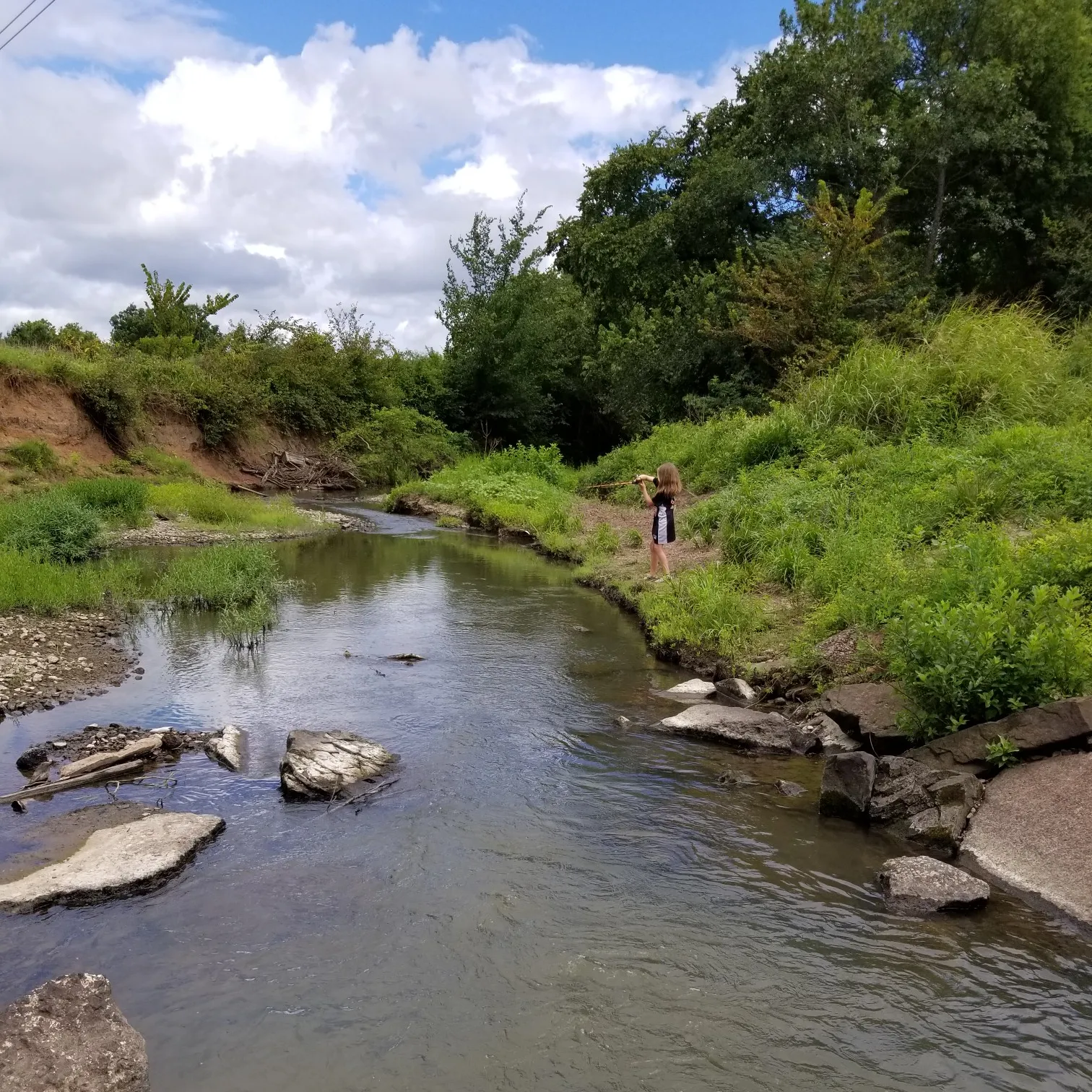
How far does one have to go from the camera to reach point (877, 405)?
15891mm

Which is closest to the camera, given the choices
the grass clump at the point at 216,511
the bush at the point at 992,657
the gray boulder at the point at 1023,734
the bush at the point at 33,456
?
the gray boulder at the point at 1023,734

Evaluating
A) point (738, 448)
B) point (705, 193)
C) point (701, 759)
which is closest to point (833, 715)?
point (701, 759)

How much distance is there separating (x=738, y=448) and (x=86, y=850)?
49.5 ft

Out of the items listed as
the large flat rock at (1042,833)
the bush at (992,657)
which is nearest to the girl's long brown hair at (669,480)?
the bush at (992,657)

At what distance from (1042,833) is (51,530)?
14.9 metres

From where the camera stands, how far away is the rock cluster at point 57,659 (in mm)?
8727

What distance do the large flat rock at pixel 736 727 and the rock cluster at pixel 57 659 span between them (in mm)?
Answer: 5998

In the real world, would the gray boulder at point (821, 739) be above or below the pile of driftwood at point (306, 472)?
below

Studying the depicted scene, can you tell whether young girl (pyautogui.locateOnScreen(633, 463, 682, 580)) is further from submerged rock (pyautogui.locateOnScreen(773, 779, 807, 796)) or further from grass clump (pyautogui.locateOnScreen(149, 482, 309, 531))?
grass clump (pyautogui.locateOnScreen(149, 482, 309, 531))

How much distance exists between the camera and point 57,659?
32.0ft

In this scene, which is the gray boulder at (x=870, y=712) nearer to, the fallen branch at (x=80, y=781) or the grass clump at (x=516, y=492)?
the fallen branch at (x=80, y=781)

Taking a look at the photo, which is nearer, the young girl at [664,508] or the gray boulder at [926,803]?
the gray boulder at [926,803]

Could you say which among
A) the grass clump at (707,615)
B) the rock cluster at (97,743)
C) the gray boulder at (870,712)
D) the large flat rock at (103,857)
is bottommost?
the large flat rock at (103,857)

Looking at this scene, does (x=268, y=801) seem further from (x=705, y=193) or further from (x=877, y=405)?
(x=705, y=193)
